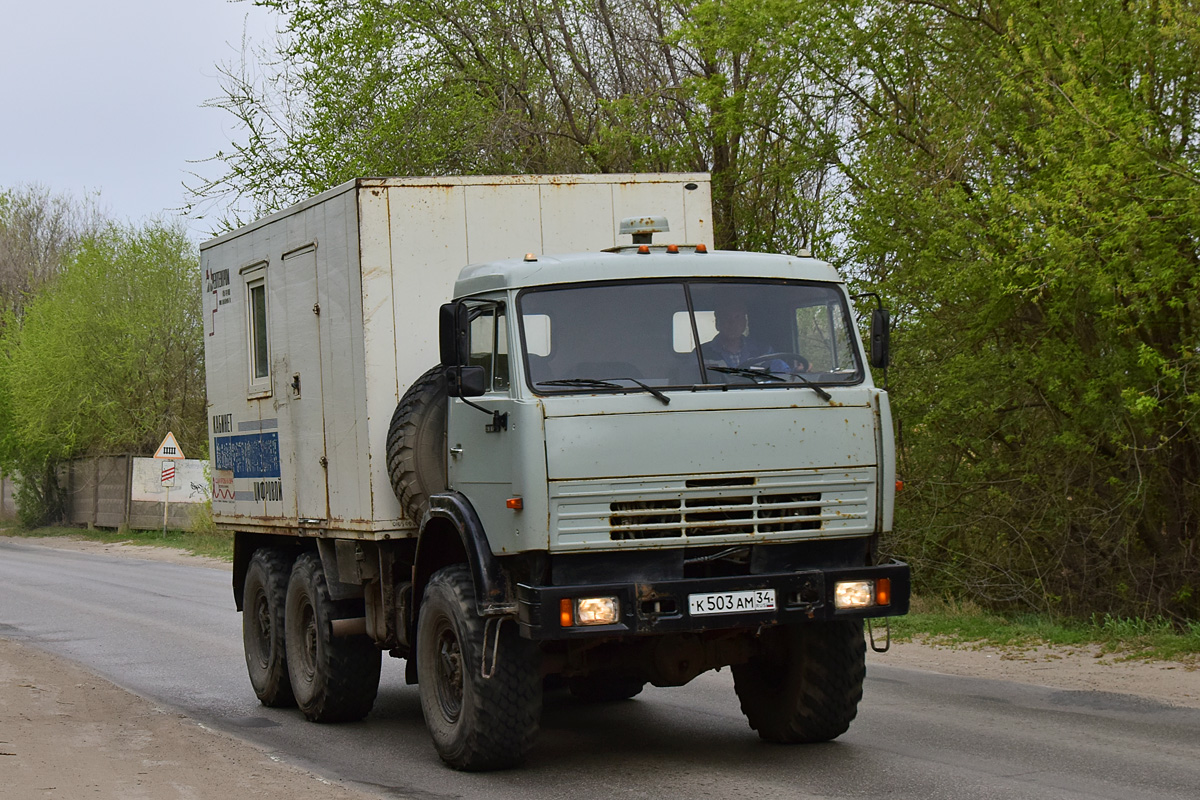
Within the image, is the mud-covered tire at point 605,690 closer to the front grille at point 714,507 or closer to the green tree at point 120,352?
the front grille at point 714,507

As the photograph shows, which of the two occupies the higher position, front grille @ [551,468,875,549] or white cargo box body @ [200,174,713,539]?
white cargo box body @ [200,174,713,539]

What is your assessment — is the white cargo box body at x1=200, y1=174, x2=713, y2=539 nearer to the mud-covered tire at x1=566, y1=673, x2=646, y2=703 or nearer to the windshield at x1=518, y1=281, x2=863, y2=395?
the windshield at x1=518, y1=281, x2=863, y2=395

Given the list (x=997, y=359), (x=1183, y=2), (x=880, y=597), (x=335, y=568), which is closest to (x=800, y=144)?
(x=997, y=359)

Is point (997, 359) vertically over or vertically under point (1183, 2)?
under

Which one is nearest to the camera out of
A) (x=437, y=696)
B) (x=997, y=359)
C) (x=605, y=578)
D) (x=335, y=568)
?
(x=605, y=578)

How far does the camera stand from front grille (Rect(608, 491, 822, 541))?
7.16 metres

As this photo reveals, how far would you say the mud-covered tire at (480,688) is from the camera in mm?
7492

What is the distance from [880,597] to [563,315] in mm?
2145

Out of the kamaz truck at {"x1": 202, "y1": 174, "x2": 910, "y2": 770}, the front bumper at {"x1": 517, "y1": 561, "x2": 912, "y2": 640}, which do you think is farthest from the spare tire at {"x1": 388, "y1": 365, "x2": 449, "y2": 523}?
the front bumper at {"x1": 517, "y1": 561, "x2": 912, "y2": 640}

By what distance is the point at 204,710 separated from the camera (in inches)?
422

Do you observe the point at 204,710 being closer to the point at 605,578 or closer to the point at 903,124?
the point at 605,578

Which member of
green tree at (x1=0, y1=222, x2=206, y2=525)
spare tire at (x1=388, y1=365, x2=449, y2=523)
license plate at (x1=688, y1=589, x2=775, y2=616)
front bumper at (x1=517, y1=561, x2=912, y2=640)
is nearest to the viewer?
front bumper at (x1=517, y1=561, x2=912, y2=640)

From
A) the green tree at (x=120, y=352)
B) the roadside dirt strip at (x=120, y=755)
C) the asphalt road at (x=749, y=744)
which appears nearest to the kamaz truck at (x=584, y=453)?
the asphalt road at (x=749, y=744)

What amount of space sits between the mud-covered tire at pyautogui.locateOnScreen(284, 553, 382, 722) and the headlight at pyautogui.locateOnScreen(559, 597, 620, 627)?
314cm
